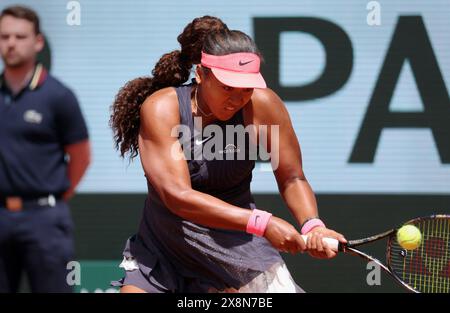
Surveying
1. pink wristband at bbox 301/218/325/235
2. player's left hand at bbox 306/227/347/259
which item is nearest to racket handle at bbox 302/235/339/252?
player's left hand at bbox 306/227/347/259

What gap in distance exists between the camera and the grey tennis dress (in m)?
3.77

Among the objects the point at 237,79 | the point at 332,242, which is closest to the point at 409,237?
the point at 332,242

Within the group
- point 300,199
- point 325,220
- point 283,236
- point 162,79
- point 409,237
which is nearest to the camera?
point 283,236

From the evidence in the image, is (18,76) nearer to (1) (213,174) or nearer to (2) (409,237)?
(1) (213,174)

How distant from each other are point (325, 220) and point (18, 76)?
7.04 feet

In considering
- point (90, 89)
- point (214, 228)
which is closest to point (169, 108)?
point (214, 228)

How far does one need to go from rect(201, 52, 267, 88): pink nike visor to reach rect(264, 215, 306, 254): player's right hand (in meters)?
0.49

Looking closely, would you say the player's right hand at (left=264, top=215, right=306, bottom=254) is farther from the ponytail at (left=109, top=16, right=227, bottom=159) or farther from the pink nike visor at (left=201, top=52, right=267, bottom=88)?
the ponytail at (left=109, top=16, right=227, bottom=159)

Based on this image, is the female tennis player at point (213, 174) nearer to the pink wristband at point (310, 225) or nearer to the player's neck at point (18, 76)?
the pink wristband at point (310, 225)

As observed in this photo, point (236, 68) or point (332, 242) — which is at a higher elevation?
point (236, 68)

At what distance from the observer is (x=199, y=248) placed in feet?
12.4

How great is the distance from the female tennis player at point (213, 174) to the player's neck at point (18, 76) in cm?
69

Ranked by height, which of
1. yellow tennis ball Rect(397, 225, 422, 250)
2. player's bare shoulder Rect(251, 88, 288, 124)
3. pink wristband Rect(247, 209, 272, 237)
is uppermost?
player's bare shoulder Rect(251, 88, 288, 124)

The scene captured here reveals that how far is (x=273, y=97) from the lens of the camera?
386cm
